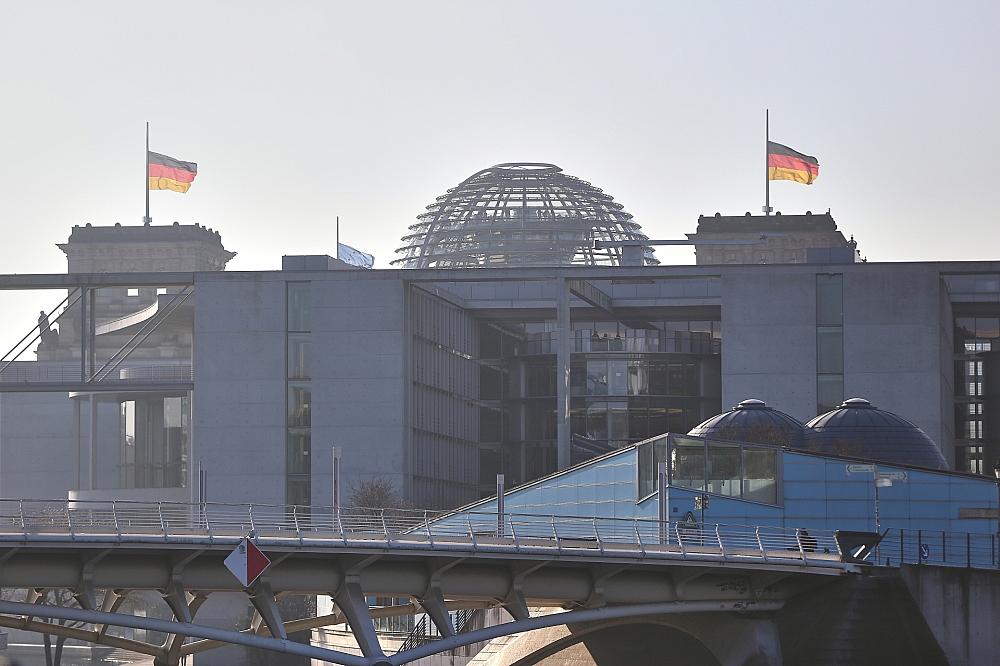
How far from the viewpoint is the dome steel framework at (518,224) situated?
156875 mm

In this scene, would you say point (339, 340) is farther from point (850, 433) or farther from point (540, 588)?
point (540, 588)

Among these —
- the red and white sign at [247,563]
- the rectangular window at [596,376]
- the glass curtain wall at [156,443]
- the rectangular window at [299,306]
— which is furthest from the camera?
the glass curtain wall at [156,443]

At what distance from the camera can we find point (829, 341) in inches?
4218

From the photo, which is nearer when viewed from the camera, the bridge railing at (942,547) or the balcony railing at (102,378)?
the bridge railing at (942,547)

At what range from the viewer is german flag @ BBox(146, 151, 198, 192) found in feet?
476

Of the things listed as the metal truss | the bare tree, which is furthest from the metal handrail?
the bare tree

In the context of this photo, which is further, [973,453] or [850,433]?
[973,453]

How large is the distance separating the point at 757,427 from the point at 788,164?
55.2 meters

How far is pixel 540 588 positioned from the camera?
57062 millimetres

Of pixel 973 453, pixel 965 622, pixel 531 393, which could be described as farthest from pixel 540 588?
pixel 973 453

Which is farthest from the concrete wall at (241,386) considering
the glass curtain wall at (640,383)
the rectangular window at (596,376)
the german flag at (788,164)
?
the german flag at (788,164)

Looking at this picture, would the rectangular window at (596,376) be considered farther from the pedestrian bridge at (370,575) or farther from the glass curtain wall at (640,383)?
the pedestrian bridge at (370,575)

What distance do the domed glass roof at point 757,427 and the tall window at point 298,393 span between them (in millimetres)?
30683

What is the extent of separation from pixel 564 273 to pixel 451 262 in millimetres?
49490
